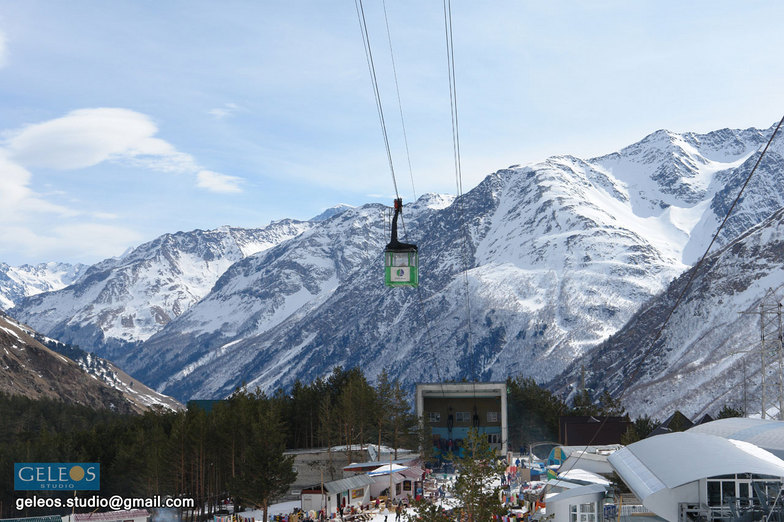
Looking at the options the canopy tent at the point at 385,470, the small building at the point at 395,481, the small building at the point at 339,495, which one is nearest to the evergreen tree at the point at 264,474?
the small building at the point at 339,495

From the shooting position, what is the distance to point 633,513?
164 ft

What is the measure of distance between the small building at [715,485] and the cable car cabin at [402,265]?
1598 centimetres

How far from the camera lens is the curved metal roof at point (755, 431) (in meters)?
55.6

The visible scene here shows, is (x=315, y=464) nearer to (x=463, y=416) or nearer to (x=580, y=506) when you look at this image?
(x=463, y=416)

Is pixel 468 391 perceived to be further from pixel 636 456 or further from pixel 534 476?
pixel 636 456

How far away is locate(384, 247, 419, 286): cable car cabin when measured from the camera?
1807 inches

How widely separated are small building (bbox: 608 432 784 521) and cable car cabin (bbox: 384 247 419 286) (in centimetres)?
1598

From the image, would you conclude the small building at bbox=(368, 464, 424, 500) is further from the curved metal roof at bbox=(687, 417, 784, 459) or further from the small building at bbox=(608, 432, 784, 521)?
the small building at bbox=(608, 432, 784, 521)

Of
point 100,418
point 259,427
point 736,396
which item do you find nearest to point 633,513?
point 259,427

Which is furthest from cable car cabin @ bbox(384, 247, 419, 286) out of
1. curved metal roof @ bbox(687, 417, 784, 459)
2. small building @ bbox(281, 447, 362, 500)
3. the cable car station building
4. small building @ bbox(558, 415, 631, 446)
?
the cable car station building

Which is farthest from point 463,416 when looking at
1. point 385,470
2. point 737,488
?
point 737,488

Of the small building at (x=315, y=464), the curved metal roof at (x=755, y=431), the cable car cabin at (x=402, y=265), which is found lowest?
the small building at (x=315, y=464)

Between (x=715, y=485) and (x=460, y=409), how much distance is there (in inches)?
3599

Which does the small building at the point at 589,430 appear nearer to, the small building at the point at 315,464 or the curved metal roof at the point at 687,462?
the small building at the point at 315,464
